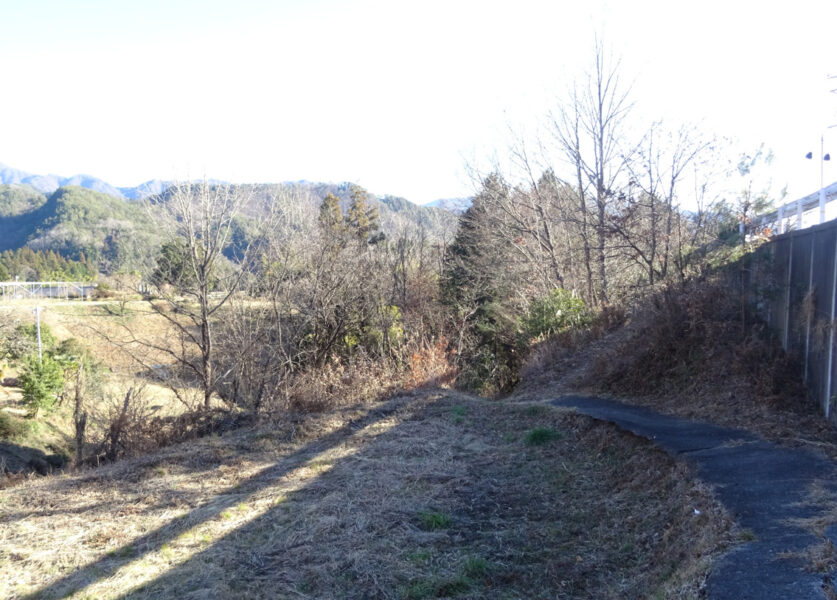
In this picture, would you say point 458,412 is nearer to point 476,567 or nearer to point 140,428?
point 140,428

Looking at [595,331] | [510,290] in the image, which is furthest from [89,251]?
[595,331]

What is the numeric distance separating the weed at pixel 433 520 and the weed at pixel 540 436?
2.71 m

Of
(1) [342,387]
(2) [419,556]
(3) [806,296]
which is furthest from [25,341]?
(3) [806,296]

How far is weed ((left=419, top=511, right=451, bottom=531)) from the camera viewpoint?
16.9 feet

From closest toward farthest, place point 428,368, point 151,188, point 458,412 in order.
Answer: point 458,412
point 151,188
point 428,368

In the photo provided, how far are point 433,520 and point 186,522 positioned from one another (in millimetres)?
2181

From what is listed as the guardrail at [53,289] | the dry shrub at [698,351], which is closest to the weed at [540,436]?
the dry shrub at [698,351]

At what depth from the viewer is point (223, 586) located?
4.20 meters

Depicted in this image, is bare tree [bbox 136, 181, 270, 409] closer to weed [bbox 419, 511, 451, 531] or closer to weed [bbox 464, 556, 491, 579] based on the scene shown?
weed [bbox 419, 511, 451, 531]

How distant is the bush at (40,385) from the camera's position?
831 inches

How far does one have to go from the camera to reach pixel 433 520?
520 cm

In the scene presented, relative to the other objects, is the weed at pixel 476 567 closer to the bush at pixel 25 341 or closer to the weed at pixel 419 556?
the weed at pixel 419 556

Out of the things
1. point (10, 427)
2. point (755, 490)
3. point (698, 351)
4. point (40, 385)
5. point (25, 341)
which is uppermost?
point (698, 351)

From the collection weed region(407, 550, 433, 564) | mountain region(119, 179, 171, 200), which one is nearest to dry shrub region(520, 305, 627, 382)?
mountain region(119, 179, 171, 200)
